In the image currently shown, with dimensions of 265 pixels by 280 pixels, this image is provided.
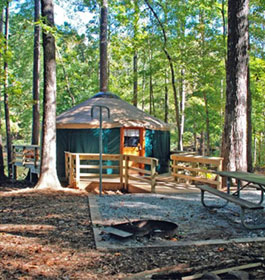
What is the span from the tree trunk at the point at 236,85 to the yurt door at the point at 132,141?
10.7 ft

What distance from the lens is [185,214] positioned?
16.3 ft

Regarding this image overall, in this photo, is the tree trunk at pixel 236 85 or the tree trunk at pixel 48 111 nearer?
the tree trunk at pixel 236 85

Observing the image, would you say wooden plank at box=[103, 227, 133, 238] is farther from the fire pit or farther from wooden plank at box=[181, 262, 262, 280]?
wooden plank at box=[181, 262, 262, 280]

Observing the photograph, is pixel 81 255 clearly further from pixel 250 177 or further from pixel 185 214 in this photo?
pixel 250 177

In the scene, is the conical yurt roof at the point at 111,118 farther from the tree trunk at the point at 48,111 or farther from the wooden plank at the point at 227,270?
the wooden plank at the point at 227,270

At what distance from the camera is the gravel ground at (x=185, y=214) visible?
3947 mm

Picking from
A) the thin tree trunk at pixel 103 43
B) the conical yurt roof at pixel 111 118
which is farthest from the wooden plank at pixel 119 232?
the thin tree trunk at pixel 103 43

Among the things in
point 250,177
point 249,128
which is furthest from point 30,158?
point 250,177

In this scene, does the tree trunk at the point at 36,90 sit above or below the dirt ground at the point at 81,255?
above

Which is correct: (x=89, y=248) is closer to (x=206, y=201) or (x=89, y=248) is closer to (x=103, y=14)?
(x=206, y=201)

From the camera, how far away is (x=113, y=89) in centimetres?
1980

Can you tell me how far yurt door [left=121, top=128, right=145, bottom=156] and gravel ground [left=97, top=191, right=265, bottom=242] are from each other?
3365mm

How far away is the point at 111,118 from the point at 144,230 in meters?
6.38

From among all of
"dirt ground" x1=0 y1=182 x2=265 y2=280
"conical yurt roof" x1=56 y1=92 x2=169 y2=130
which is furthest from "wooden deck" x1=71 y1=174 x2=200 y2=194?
"dirt ground" x1=0 y1=182 x2=265 y2=280
